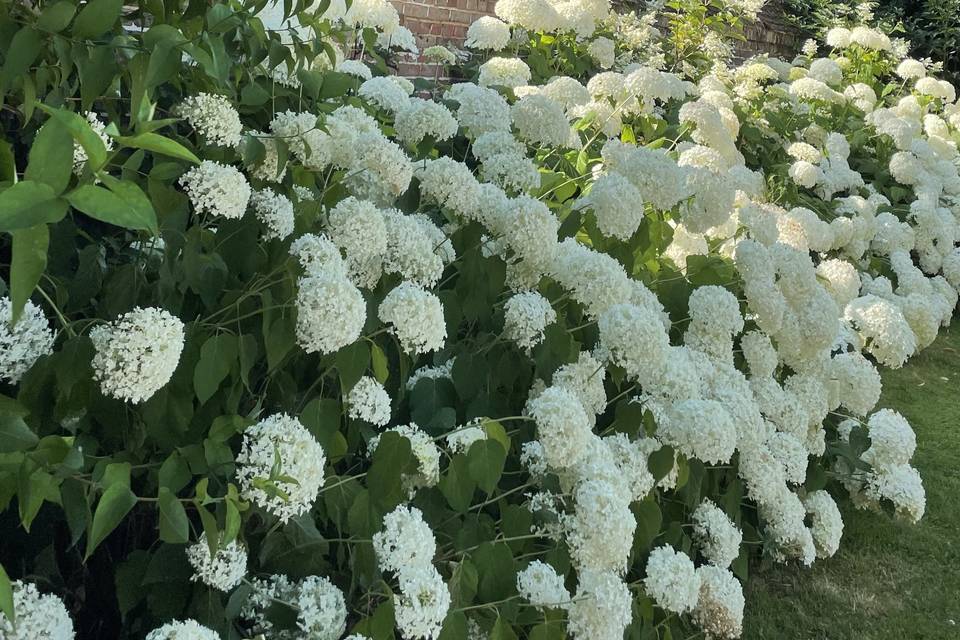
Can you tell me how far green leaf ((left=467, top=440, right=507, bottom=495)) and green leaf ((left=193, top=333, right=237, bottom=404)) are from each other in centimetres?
56

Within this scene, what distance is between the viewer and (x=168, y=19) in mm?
1864

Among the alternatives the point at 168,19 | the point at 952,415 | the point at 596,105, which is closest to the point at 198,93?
the point at 168,19

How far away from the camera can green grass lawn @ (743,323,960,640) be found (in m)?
3.27

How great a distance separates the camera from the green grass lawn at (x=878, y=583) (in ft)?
10.7

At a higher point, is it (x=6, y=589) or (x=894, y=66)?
(x=6, y=589)

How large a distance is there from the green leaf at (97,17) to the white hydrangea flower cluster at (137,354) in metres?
0.42

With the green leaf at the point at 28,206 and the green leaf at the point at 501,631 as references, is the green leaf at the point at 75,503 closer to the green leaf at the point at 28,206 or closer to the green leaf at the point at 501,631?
the green leaf at the point at 28,206

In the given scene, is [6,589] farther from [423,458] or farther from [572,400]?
[572,400]

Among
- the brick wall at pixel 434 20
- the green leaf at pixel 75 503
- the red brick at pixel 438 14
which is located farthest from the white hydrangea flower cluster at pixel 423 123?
the red brick at pixel 438 14

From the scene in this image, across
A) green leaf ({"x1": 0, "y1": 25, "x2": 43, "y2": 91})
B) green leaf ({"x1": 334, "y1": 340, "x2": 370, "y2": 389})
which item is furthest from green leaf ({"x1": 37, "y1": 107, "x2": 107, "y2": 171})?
green leaf ({"x1": 334, "y1": 340, "x2": 370, "y2": 389})

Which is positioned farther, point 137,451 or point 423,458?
point 423,458

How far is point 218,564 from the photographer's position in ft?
5.27

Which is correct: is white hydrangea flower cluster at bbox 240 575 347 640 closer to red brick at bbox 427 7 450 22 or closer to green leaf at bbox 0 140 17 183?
green leaf at bbox 0 140 17 183

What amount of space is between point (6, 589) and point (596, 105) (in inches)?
151
